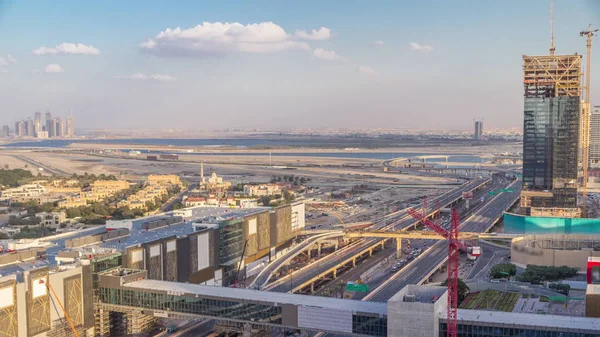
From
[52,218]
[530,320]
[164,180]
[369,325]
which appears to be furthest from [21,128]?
[530,320]

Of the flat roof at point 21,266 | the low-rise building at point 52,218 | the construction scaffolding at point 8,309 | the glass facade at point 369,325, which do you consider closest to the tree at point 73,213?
the low-rise building at point 52,218

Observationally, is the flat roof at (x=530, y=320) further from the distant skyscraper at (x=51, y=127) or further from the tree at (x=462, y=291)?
the distant skyscraper at (x=51, y=127)

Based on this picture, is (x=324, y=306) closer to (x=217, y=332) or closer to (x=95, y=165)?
(x=217, y=332)

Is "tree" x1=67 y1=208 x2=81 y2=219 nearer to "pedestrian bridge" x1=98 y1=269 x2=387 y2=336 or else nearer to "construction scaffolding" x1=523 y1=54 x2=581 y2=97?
"pedestrian bridge" x1=98 y1=269 x2=387 y2=336

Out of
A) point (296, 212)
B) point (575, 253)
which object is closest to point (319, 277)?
point (296, 212)

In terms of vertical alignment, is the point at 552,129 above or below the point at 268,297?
above

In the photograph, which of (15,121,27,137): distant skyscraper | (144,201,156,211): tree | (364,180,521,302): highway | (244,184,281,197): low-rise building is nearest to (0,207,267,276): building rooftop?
(364,180,521,302): highway

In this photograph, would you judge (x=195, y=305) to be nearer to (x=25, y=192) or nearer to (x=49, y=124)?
(x=25, y=192)
